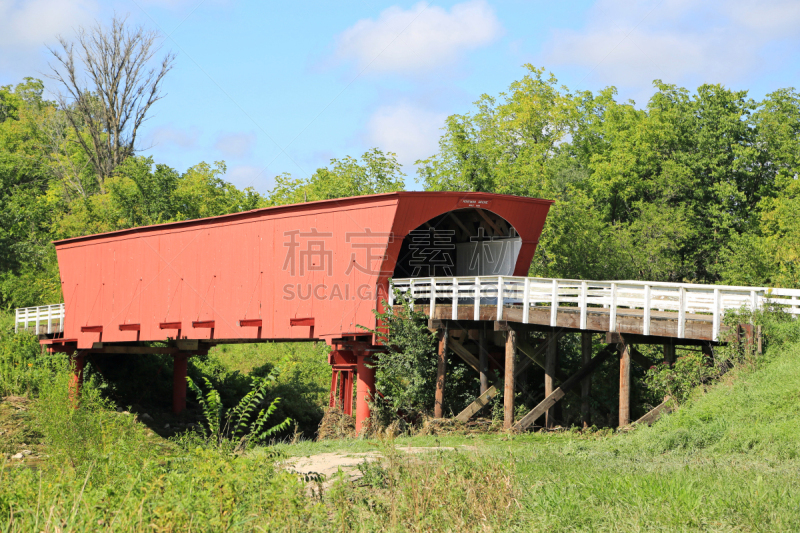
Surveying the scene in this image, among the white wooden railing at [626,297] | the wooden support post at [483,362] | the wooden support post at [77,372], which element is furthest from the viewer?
the wooden support post at [77,372]

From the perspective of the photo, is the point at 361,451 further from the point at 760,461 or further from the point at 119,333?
the point at 119,333

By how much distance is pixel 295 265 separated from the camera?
68.3ft

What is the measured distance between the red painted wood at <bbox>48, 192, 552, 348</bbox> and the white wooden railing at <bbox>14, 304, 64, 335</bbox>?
2.47 meters

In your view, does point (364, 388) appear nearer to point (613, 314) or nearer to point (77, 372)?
point (613, 314)

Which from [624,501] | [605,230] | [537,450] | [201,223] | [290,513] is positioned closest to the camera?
[290,513]

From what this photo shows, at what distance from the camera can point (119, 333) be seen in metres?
26.2

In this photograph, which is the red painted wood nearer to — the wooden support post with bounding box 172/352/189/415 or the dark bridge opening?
the dark bridge opening

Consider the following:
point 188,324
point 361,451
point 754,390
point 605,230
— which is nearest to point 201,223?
point 188,324

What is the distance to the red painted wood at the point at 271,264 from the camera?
19250 millimetres

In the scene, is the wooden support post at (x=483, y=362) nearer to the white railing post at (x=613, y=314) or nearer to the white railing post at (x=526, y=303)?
the white railing post at (x=526, y=303)

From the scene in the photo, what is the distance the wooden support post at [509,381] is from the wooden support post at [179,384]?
1589 centimetres

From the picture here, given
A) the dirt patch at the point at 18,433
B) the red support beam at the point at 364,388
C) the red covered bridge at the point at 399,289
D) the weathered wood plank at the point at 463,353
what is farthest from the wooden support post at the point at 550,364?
the dirt patch at the point at 18,433

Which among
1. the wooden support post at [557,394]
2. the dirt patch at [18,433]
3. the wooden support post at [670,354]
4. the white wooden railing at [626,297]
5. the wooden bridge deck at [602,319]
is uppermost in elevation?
the white wooden railing at [626,297]

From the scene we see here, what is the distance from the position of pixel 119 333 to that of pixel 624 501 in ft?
70.9
